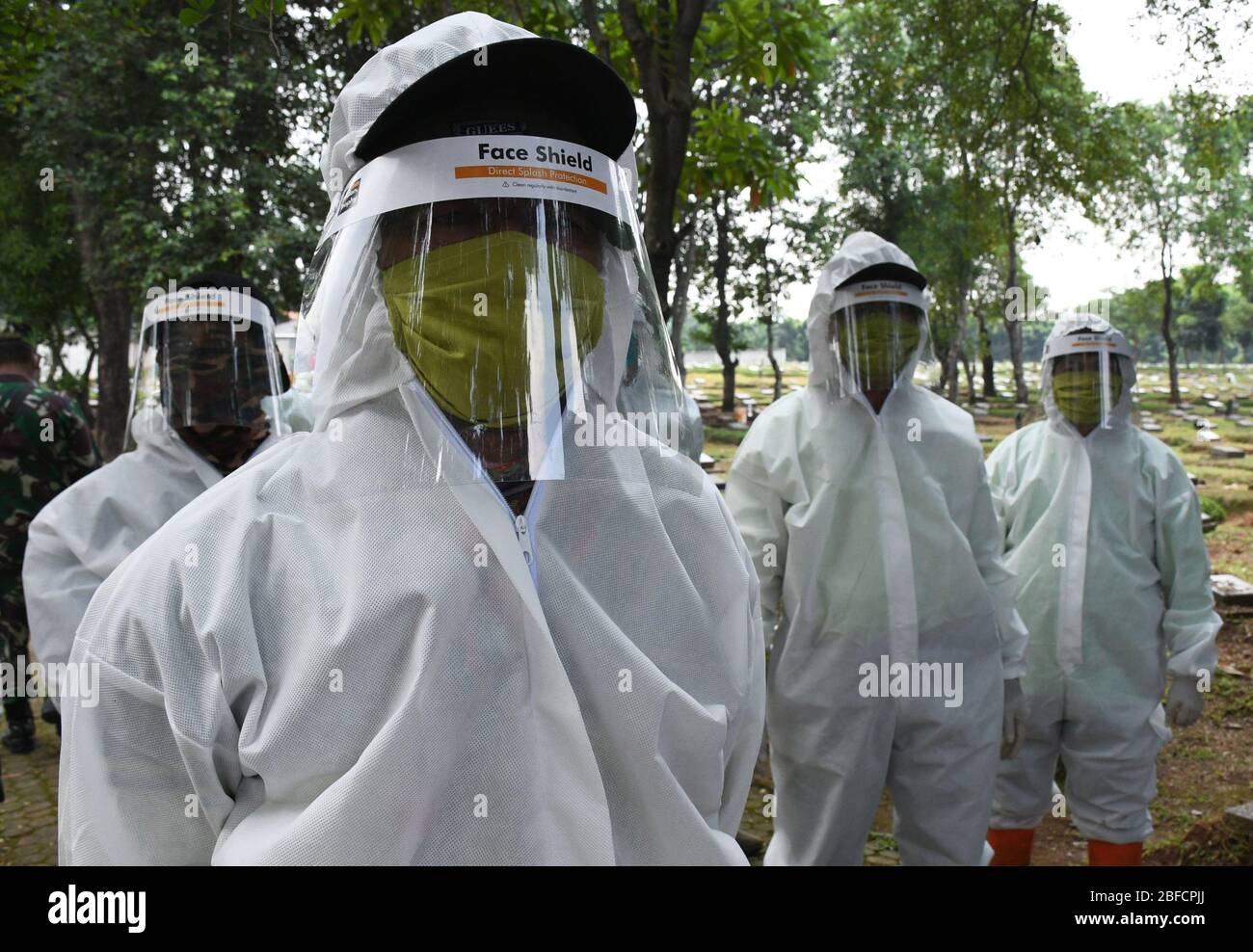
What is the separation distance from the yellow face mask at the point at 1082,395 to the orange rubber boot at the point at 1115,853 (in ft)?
5.42

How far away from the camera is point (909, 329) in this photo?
12.0ft

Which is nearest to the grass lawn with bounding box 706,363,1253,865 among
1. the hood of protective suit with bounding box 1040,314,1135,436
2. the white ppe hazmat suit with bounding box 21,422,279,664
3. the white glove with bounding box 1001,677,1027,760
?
the hood of protective suit with bounding box 1040,314,1135,436

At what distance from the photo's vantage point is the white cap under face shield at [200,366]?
3.64m

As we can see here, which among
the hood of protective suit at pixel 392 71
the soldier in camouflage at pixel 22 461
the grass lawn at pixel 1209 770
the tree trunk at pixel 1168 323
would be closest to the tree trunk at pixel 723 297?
the grass lawn at pixel 1209 770

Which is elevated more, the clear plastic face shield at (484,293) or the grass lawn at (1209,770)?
the clear plastic face shield at (484,293)

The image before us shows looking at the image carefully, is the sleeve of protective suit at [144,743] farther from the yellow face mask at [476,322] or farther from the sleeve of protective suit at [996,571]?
the sleeve of protective suit at [996,571]

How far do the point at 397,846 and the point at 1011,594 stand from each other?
2.80 metres

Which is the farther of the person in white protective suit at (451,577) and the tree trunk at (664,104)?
the tree trunk at (664,104)

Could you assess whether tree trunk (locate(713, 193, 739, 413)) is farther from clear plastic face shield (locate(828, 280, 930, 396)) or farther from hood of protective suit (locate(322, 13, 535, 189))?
hood of protective suit (locate(322, 13, 535, 189))

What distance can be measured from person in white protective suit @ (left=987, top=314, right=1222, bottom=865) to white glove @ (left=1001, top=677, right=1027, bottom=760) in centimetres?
24
